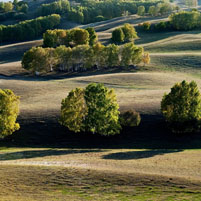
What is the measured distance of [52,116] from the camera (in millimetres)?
66125

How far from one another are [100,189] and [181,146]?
2835 cm

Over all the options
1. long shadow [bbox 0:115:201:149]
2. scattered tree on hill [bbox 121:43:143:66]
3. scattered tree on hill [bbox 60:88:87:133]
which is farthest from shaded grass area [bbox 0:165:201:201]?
scattered tree on hill [bbox 121:43:143:66]

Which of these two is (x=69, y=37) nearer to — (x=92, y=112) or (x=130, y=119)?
(x=92, y=112)

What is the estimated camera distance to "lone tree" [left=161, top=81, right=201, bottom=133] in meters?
61.9

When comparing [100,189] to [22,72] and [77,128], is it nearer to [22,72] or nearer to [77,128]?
[77,128]

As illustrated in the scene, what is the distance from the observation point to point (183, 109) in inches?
2464

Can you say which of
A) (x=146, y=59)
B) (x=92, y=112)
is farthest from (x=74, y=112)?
(x=146, y=59)

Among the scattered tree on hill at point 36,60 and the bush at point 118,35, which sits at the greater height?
the bush at point 118,35

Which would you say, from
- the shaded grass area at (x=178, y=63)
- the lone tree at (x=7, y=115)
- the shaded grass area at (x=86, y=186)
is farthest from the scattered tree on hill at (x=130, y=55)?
the shaded grass area at (x=86, y=186)

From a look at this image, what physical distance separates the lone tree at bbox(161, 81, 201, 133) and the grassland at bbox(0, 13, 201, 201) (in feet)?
7.20

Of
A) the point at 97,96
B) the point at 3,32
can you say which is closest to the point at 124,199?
the point at 97,96

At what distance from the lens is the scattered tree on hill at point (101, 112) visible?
6169cm

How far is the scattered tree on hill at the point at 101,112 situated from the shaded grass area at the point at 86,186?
23963 millimetres

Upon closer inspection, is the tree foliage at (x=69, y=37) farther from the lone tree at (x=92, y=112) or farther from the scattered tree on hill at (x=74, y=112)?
the scattered tree on hill at (x=74, y=112)
